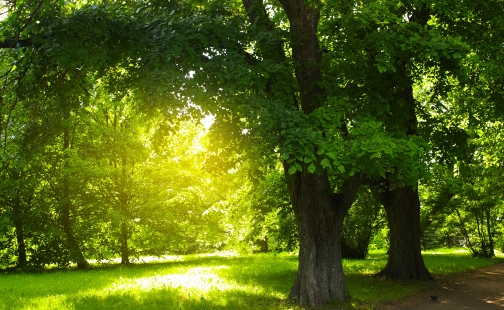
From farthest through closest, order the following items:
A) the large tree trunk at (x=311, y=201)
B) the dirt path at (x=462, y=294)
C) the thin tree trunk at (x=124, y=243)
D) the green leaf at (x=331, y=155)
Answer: the thin tree trunk at (x=124, y=243) → the dirt path at (x=462, y=294) → the large tree trunk at (x=311, y=201) → the green leaf at (x=331, y=155)

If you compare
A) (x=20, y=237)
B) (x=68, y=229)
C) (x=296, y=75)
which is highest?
(x=296, y=75)

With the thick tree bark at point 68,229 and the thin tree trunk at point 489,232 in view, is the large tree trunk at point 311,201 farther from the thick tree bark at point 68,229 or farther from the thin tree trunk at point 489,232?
the thin tree trunk at point 489,232

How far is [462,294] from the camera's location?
543 inches

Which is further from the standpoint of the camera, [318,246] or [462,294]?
[462,294]

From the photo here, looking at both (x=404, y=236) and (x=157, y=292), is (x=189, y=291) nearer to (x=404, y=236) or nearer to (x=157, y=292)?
(x=157, y=292)

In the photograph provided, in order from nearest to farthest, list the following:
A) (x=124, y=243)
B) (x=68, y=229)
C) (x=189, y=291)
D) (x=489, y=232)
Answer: (x=189, y=291) → (x=68, y=229) → (x=124, y=243) → (x=489, y=232)

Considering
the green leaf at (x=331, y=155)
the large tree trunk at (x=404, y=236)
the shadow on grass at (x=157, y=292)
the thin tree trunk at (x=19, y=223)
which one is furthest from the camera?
the thin tree trunk at (x=19, y=223)

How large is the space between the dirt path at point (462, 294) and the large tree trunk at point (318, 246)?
144cm

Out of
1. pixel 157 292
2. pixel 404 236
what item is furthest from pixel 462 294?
pixel 157 292

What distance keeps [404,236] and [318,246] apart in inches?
224

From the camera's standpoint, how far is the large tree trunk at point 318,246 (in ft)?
37.7

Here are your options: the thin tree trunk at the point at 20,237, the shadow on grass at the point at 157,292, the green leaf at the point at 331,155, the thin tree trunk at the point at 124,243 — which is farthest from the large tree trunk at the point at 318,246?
the thin tree trunk at the point at 20,237

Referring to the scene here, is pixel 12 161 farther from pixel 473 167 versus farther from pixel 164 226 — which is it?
pixel 473 167

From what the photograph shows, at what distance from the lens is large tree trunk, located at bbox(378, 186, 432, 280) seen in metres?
16.0
